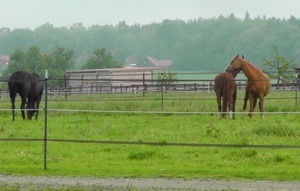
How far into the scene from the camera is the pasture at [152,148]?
42.5 ft

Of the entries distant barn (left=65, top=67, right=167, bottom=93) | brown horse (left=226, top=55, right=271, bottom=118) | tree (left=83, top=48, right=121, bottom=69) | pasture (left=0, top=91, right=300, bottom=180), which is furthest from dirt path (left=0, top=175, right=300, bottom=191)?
tree (left=83, top=48, right=121, bottom=69)

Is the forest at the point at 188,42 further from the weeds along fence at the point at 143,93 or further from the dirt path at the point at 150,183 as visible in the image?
the dirt path at the point at 150,183

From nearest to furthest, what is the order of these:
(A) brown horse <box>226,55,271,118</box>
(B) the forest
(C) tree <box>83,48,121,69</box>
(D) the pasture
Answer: (D) the pasture, (A) brown horse <box>226,55,271,118</box>, (C) tree <box>83,48,121,69</box>, (B) the forest

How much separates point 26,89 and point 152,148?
1049 cm

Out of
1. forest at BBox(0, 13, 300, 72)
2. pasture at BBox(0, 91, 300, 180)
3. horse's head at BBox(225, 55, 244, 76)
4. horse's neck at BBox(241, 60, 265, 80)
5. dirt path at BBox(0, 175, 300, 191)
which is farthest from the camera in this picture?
forest at BBox(0, 13, 300, 72)

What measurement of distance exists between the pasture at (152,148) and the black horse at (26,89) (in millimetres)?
1103

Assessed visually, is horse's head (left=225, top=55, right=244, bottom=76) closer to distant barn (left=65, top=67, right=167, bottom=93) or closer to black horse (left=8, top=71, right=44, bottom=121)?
distant barn (left=65, top=67, right=167, bottom=93)

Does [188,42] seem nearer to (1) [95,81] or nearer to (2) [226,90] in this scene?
(1) [95,81]

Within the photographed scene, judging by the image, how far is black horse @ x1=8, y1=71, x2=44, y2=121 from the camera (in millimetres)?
24734

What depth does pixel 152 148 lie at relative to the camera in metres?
15.8

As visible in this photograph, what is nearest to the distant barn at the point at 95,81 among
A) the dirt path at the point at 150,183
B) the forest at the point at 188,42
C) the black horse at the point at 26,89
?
the black horse at the point at 26,89

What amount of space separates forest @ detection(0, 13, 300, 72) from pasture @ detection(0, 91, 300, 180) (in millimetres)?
78623

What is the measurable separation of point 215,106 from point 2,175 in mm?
16373

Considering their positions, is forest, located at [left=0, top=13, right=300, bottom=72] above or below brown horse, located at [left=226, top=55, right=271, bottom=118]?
above
